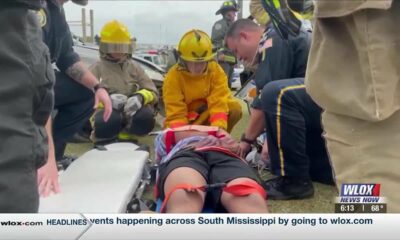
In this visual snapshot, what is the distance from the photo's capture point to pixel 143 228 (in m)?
0.78

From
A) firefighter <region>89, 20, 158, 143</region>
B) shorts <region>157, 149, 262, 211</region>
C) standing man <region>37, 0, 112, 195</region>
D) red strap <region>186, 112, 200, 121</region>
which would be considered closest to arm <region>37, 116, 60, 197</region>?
shorts <region>157, 149, 262, 211</region>

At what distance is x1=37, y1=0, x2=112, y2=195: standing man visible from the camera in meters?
2.94

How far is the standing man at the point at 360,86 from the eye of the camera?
1114mm

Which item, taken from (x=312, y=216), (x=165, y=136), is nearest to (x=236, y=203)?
(x=165, y=136)

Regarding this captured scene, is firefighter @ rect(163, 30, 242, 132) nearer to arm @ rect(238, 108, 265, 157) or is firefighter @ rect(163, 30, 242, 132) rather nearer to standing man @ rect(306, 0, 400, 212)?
arm @ rect(238, 108, 265, 157)

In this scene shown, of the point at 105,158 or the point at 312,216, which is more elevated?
the point at 312,216

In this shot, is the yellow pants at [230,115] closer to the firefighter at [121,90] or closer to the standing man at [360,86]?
the firefighter at [121,90]

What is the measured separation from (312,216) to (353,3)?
0.54 meters

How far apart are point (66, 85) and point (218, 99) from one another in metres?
1.03

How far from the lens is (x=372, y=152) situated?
3.91 ft

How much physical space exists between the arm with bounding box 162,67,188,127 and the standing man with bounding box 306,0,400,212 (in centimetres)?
221

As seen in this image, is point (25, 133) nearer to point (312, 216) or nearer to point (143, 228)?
point (143, 228)

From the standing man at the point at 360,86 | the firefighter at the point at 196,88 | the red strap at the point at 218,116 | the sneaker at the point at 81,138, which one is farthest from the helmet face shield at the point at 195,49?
the standing man at the point at 360,86

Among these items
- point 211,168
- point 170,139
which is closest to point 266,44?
point 170,139
